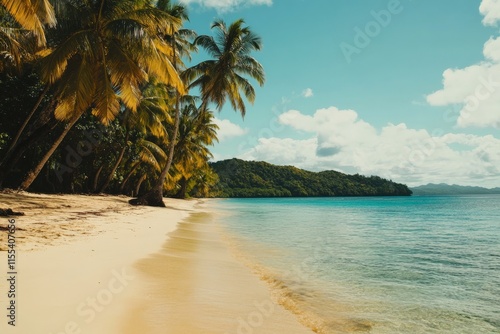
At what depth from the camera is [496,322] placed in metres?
4.32

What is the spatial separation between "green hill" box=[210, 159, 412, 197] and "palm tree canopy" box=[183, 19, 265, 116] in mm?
85984

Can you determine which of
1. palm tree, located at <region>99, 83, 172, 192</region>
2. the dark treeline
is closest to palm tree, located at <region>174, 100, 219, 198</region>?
the dark treeline

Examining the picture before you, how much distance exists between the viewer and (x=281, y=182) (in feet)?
388

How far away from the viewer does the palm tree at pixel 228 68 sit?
21.0m

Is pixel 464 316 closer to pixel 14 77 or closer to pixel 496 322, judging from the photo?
pixel 496 322

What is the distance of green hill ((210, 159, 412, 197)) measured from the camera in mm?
114000

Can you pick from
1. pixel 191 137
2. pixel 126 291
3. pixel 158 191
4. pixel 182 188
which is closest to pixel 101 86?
pixel 126 291

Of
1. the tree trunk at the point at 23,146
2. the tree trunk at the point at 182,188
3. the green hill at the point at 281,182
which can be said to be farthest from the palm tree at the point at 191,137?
the green hill at the point at 281,182

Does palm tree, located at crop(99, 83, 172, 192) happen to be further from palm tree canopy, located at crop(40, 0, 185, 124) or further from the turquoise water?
the turquoise water

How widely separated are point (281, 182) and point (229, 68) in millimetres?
98622

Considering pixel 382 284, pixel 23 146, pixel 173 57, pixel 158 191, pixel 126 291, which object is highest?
pixel 173 57

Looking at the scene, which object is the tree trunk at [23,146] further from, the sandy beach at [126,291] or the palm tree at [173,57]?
the sandy beach at [126,291]

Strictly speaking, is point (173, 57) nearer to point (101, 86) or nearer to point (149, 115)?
point (149, 115)

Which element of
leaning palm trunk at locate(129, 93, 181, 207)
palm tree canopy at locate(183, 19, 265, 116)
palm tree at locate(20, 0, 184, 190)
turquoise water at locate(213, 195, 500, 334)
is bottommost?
turquoise water at locate(213, 195, 500, 334)
